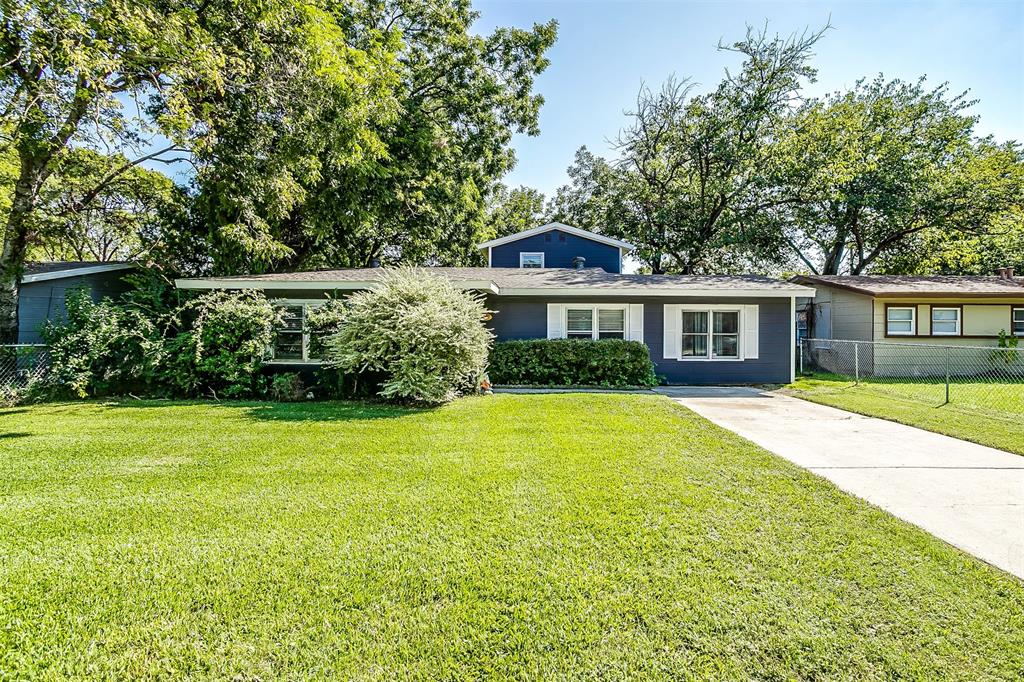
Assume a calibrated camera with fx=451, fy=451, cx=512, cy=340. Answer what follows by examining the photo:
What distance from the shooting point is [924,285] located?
15.4m

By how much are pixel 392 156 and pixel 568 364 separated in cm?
1022

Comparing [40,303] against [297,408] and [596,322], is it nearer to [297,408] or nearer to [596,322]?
[297,408]

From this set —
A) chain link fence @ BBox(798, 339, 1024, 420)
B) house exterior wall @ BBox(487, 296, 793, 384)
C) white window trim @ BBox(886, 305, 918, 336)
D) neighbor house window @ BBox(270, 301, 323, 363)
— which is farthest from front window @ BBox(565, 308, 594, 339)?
white window trim @ BBox(886, 305, 918, 336)

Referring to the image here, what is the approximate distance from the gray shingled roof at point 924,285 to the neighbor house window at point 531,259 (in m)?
10.1

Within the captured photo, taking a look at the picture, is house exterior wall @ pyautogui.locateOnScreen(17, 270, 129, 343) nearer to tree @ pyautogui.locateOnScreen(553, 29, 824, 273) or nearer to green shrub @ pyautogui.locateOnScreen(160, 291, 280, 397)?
green shrub @ pyautogui.locateOnScreen(160, 291, 280, 397)

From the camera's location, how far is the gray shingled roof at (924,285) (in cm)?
1411

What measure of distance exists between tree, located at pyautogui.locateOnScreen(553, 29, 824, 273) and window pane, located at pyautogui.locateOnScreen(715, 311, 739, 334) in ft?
31.7

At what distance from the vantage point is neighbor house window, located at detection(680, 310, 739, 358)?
11.9 m

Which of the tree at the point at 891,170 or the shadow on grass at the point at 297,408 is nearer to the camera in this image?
the shadow on grass at the point at 297,408

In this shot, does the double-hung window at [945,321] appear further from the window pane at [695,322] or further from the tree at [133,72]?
the tree at [133,72]

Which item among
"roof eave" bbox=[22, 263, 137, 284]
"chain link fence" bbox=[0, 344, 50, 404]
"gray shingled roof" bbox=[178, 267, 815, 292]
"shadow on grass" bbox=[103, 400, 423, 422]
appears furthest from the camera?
"roof eave" bbox=[22, 263, 137, 284]

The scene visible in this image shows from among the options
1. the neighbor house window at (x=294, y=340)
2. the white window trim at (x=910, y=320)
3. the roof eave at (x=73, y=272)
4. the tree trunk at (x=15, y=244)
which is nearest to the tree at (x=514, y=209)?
→ the neighbor house window at (x=294, y=340)

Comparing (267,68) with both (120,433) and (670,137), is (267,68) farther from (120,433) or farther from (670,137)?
(670,137)

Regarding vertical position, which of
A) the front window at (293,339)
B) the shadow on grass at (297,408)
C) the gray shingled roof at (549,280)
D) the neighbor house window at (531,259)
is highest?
the neighbor house window at (531,259)
